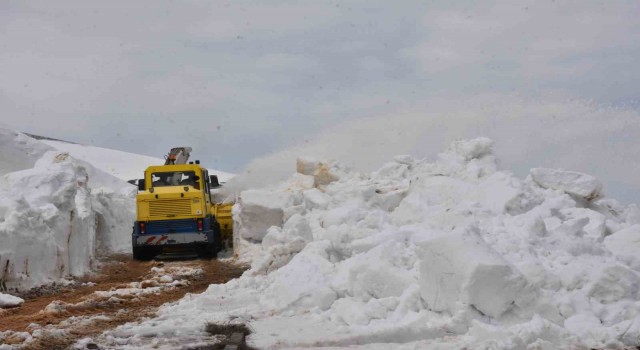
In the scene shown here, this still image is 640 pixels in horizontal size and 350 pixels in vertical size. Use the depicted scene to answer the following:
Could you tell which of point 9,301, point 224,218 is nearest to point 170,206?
point 224,218

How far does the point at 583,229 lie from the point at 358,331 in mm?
4628

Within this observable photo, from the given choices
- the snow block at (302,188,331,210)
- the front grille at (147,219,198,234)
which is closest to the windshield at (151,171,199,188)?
the front grille at (147,219,198,234)

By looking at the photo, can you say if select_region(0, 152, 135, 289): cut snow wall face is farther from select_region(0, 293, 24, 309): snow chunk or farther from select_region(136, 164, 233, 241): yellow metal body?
select_region(136, 164, 233, 241): yellow metal body

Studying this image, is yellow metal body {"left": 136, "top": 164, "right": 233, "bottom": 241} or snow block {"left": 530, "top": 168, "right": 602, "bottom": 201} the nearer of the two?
snow block {"left": 530, "top": 168, "right": 602, "bottom": 201}

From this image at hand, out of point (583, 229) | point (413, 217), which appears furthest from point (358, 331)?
point (413, 217)

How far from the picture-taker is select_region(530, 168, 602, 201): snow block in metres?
13.9

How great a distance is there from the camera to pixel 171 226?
19.1 meters

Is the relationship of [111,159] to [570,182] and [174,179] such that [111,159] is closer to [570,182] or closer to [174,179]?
[174,179]

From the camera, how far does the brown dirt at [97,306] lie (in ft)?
28.2

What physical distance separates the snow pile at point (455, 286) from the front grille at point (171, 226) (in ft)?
19.5

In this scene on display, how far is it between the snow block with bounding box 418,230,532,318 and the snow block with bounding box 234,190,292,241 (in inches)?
433

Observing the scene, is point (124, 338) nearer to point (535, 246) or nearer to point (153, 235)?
point (535, 246)

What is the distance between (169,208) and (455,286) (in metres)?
12.4

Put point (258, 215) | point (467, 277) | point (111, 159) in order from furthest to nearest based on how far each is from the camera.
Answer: point (111, 159)
point (258, 215)
point (467, 277)
